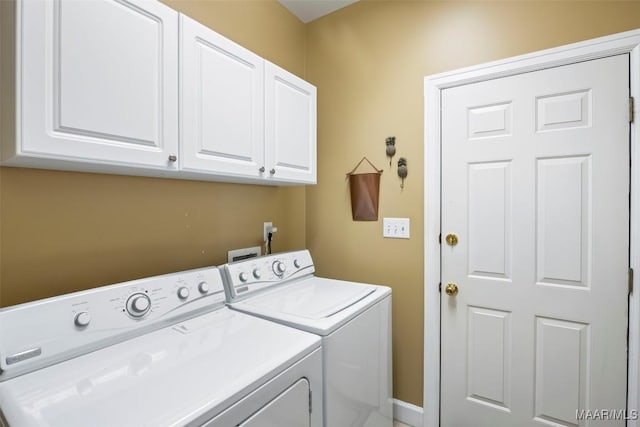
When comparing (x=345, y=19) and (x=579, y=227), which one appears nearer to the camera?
(x=579, y=227)

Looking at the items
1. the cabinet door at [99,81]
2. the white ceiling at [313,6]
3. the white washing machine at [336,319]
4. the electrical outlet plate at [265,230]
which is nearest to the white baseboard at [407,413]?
the white washing machine at [336,319]

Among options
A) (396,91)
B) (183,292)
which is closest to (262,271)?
(183,292)

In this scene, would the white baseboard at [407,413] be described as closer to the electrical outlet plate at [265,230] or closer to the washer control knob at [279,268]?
the washer control knob at [279,268]

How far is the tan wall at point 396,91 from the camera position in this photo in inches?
63.2

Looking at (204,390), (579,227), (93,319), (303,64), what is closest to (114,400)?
(204,390)

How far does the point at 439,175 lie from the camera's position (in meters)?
1.87

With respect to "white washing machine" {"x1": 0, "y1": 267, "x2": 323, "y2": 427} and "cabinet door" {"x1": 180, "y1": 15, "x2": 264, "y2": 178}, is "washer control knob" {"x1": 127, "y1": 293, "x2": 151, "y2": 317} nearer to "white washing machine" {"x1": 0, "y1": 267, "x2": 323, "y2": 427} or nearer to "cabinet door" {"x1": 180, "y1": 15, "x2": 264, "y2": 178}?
"white washing machine" {"x1": 0, "y1": 267, "x2": 323, "y2": 427}

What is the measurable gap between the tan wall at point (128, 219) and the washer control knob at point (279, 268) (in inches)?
11.7

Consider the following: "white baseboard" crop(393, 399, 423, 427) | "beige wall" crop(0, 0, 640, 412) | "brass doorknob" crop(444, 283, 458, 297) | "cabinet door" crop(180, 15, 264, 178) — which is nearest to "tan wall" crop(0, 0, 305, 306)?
"beige wall" crop(0, 0, 640, 412)

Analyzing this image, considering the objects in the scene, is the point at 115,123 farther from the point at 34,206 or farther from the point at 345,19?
the point at 345,19

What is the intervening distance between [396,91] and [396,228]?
911 millimetres

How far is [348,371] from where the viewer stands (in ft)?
4.28

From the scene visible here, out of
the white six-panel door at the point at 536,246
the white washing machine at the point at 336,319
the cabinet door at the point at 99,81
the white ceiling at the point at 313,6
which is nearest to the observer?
the cabinet door at the point at 99,81

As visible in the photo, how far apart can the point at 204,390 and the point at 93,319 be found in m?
0.51
